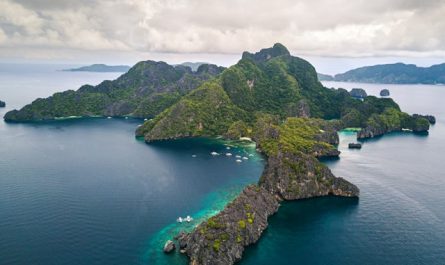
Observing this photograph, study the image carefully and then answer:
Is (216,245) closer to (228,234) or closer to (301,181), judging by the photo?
(228,234)

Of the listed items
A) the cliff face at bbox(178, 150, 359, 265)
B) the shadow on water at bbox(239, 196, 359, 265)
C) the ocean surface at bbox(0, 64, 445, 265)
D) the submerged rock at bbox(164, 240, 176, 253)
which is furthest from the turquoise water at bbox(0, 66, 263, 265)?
the shadow on water at bbox(239, 196, 359, 265)

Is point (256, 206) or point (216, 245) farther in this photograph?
point (256, 206)

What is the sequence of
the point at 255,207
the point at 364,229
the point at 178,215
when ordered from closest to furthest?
1. the point at 364,229
2. the point at 255,207
3. the point at 178,215

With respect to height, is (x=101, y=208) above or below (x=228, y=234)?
below

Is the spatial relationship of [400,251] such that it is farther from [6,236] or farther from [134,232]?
[6,236]

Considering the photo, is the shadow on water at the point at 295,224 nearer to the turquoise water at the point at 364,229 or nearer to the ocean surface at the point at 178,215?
the turquoise water at the point at 364,229

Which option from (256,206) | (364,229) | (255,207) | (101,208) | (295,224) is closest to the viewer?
(364,229)

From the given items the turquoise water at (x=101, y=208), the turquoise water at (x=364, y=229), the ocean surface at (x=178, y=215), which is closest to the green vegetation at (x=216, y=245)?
the turquoise water at (x=364, y=229)

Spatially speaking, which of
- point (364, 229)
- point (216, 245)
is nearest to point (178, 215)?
point (216, 245)
